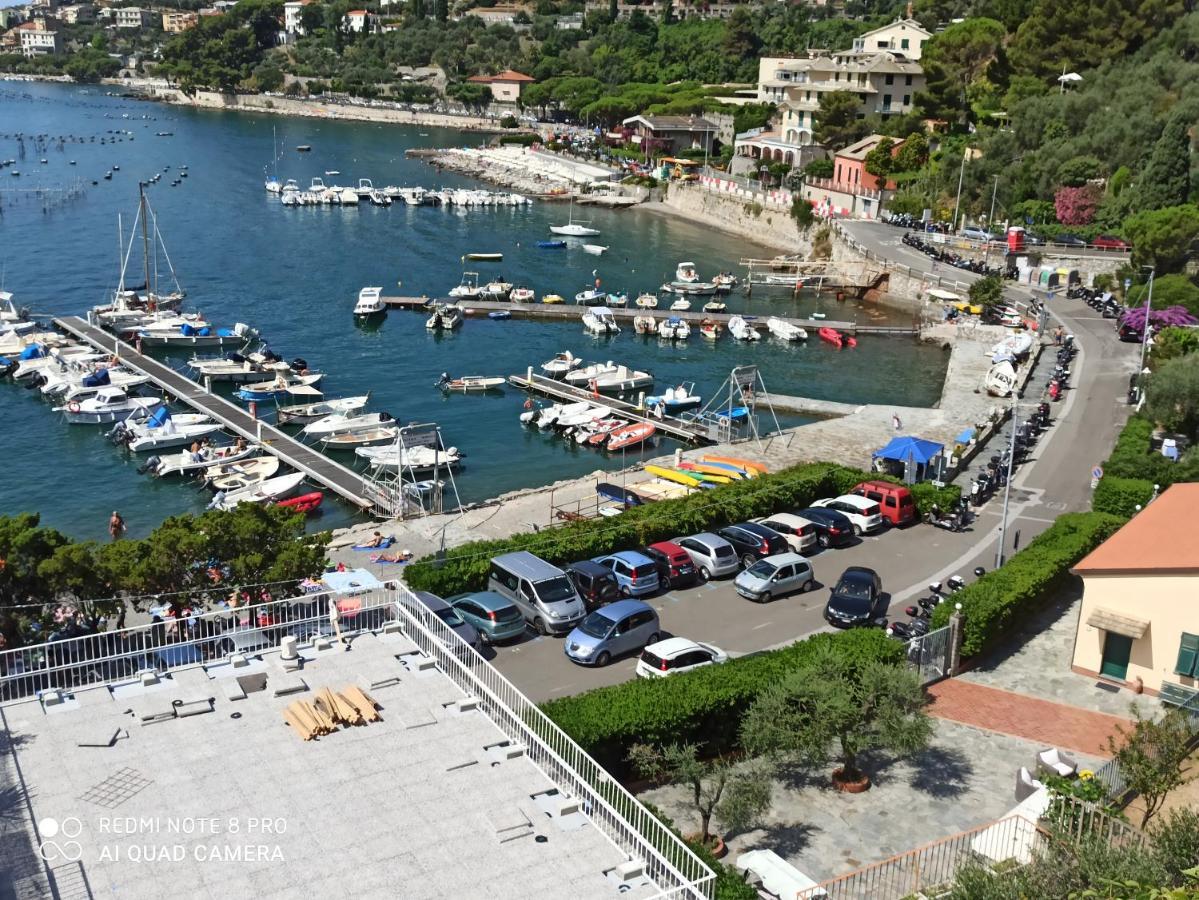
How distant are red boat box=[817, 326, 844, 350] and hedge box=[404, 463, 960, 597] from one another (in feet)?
79.4

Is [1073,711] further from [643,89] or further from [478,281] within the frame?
[643,89]

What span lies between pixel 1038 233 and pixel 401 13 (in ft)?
507

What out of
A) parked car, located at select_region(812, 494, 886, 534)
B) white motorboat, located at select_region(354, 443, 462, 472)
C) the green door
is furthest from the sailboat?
the green door

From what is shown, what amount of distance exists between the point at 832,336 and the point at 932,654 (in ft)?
112

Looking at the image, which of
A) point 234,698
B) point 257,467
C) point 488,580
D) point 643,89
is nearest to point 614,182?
point 643,89

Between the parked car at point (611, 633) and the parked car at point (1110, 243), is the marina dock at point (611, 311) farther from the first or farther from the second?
the parked car at point (611, 633)

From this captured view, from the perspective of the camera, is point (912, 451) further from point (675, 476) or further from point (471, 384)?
point (471, 384)

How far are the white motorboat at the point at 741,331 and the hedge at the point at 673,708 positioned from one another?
35.1m

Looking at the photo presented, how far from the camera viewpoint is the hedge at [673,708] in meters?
16.0

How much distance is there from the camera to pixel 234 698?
12789 mm

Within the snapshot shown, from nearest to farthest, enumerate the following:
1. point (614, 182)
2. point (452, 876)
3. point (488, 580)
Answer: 1. point (452, 876)
2. point (488, 580)
3. point (614, 182)

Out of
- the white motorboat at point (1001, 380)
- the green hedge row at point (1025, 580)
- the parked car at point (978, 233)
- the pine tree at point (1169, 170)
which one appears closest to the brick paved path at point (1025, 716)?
the green hedge row at point (1025, 580)

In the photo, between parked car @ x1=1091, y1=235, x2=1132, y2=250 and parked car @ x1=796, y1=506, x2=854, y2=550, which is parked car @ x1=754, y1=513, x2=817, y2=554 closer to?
parked car @ x1=796, y1=506, x2=854, y2=550

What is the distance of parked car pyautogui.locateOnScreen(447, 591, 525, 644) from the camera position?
20.6m
